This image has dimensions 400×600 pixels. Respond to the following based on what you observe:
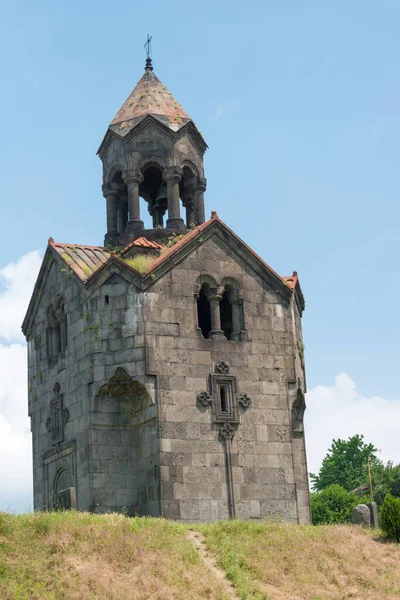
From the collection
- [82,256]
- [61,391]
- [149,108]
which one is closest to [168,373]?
[61,391]

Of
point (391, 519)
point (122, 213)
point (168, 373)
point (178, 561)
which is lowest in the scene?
point (178, 561)

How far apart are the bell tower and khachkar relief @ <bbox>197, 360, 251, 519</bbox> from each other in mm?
4666

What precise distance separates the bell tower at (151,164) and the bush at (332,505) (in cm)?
1992

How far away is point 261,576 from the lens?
819 inches

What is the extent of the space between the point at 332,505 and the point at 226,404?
2205 cm

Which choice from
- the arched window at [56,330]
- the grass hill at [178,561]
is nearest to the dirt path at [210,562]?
the grass hill at [178,561]

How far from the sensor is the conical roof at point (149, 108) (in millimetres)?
29594

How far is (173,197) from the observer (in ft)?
94.9

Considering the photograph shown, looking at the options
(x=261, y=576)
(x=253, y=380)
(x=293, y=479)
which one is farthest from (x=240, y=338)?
(x=261, y=576)

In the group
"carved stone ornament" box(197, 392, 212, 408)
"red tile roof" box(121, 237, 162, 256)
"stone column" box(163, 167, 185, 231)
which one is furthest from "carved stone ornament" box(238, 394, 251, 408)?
"stone column" box(163, 167, 185, 231)

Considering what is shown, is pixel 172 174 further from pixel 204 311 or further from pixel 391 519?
pixel 391 519

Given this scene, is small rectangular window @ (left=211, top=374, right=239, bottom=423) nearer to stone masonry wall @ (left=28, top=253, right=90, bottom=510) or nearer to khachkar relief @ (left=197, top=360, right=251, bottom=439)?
khachkar relief @ (left=197, top=360, right=251, bottom=439)

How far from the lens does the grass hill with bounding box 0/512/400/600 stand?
62.2 feet

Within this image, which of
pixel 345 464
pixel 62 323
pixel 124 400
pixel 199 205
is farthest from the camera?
pixel 345 464
